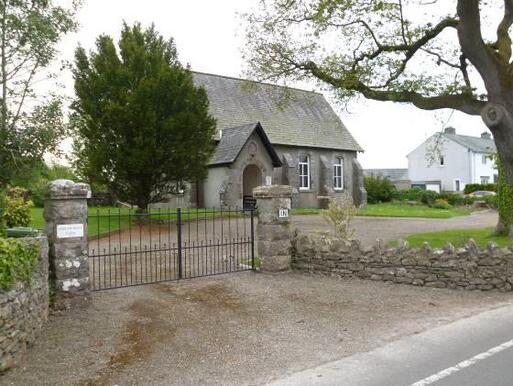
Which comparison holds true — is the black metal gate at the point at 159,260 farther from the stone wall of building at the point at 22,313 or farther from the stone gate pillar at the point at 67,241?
the stone wall of building at the point at 22,313

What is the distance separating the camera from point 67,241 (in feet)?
24.9

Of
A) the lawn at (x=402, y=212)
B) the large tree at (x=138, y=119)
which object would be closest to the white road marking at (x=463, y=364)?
the large tree at (x=138, y=119)

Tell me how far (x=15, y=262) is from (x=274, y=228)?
235 inches

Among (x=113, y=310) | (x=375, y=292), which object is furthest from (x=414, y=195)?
(x=113, y=310)

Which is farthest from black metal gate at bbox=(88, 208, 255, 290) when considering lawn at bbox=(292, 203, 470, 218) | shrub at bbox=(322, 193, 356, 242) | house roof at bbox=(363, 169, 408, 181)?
house roof at bbox=(363, 169, 408, 181)

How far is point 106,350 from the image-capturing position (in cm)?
597

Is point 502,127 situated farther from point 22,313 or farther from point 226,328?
point 22,313

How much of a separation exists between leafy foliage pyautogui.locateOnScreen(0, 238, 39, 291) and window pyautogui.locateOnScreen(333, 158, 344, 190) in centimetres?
3064

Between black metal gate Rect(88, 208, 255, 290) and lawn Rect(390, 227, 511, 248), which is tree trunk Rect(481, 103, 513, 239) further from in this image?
black metal gate Rect(88, 208, 255, 290)

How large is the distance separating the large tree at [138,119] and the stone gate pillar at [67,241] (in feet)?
35.0

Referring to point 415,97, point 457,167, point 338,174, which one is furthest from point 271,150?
point 457,167

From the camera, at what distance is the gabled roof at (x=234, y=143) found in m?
25.5

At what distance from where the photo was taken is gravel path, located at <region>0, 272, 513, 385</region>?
17.6 feet

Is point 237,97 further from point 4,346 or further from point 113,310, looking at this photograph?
point 4,346
